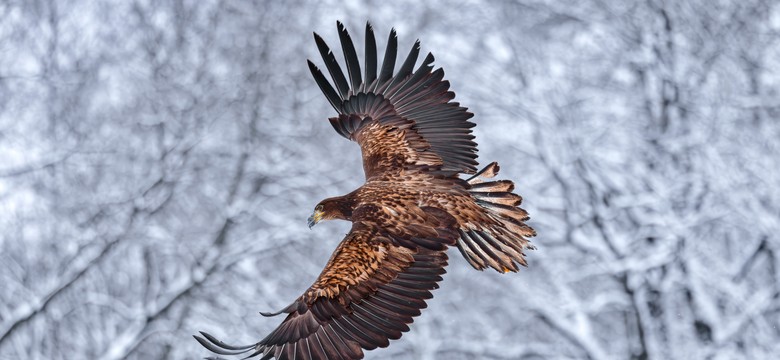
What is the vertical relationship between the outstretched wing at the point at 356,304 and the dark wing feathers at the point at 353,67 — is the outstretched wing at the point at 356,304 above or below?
below

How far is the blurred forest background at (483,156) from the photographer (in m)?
11.2

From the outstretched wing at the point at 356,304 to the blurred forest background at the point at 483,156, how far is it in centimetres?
256

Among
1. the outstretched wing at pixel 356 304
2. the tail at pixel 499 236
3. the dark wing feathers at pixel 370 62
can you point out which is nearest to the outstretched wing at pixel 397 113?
the dark wing feathers at pixel 370 62

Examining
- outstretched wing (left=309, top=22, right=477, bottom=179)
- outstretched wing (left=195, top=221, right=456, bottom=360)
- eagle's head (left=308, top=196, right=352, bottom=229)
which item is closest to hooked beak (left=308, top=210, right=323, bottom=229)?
eagle's head (left=308, top=196, right=352, bottom=229)

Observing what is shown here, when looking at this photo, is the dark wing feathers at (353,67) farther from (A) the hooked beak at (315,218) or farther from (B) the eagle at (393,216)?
(A) the hooked beak at (315,218)

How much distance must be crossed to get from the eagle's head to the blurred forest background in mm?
1910

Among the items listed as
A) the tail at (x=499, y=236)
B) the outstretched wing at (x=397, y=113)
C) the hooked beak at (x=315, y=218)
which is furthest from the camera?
the outstretched wing at (x=397, y=113)

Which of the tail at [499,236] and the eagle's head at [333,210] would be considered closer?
the eagle's head at [333,210]

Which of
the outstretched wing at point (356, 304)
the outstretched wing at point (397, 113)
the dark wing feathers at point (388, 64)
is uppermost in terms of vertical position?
the dark wing feathers at point (388, 64)

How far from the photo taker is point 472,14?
12.9 metres

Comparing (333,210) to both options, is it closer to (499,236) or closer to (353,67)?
(499,236)

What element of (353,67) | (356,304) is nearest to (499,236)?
(356,304)

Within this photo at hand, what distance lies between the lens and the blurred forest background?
1117cm

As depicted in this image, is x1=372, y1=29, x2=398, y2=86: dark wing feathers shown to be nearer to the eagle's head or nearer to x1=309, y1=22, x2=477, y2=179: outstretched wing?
x1=309, y1=22, x2=477, y2=179: outstretched wing
